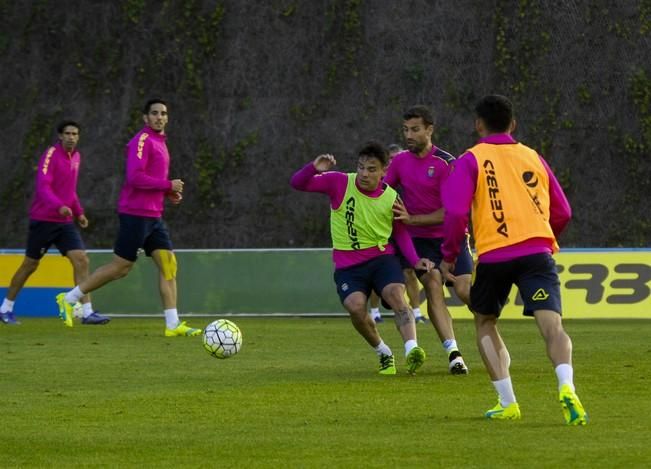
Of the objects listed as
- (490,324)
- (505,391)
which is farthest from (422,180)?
(505,391)

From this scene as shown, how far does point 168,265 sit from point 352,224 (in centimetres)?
464

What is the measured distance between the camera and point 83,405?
9.68 metres

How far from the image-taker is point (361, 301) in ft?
38.3

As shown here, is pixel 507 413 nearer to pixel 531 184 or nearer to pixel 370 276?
pixel 531 184

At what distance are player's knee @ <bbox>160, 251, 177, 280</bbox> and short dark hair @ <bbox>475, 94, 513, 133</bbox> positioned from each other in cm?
798

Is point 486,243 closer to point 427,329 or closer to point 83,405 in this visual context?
point 83,405

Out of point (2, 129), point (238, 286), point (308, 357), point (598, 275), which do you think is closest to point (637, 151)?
point (598, 275)

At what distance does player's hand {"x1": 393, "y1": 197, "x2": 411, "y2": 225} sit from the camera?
463 inches

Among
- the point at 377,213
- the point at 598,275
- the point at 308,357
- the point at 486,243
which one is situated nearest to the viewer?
the point at 486,243

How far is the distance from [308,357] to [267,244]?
40.3ft

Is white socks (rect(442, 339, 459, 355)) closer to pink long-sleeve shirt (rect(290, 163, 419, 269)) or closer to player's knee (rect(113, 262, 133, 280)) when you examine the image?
pink long-sleeve shirt (rect(290, 163, 419, 269))

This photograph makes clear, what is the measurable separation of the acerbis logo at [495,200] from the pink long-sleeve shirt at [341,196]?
11.2 feet

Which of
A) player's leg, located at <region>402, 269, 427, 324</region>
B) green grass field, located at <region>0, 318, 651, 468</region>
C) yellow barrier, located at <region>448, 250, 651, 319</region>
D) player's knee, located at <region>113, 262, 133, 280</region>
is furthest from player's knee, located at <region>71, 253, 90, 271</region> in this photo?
yellow barrier, located at <region>448, 250, 651, 319</region>

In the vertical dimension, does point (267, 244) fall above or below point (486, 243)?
below
